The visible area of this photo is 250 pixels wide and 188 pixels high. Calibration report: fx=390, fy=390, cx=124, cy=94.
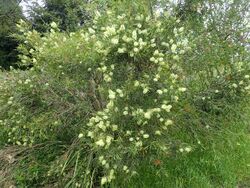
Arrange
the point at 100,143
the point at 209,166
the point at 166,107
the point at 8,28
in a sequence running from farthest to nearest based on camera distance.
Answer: the point at 8,28 → the point at 209,166 → the point at 166,107 → the point at 100,143

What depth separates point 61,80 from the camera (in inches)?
166

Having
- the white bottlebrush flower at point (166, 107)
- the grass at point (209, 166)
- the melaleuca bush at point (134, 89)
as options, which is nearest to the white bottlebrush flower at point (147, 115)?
the melaleuca bush at point (134, 89)

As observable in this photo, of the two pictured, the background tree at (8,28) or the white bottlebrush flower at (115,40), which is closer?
the white bottlebrush flower at (115,40)

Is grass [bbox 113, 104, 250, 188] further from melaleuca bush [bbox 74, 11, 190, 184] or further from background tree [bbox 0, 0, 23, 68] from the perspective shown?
background tree [bbox 0, 0, 23, 68]

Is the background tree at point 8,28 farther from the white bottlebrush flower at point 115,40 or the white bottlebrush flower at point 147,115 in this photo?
the white bottlebrush flower at point 147,115

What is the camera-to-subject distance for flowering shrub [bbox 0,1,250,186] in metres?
3.65

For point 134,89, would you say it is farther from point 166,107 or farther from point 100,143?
point 100,143

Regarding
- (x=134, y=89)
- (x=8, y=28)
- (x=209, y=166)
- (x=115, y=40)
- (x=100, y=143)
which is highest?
(x=115, y=40)

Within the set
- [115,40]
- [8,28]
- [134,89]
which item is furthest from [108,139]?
[8,28]

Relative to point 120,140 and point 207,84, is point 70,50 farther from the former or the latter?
point 207,84

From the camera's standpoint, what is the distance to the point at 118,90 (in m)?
3.60

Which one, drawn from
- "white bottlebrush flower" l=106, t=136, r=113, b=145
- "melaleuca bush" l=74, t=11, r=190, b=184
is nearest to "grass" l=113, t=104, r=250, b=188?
"melaleuca bush" l=74, t=11, r=190, b=184

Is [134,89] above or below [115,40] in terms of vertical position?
below

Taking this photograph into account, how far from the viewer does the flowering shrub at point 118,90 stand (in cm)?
365
